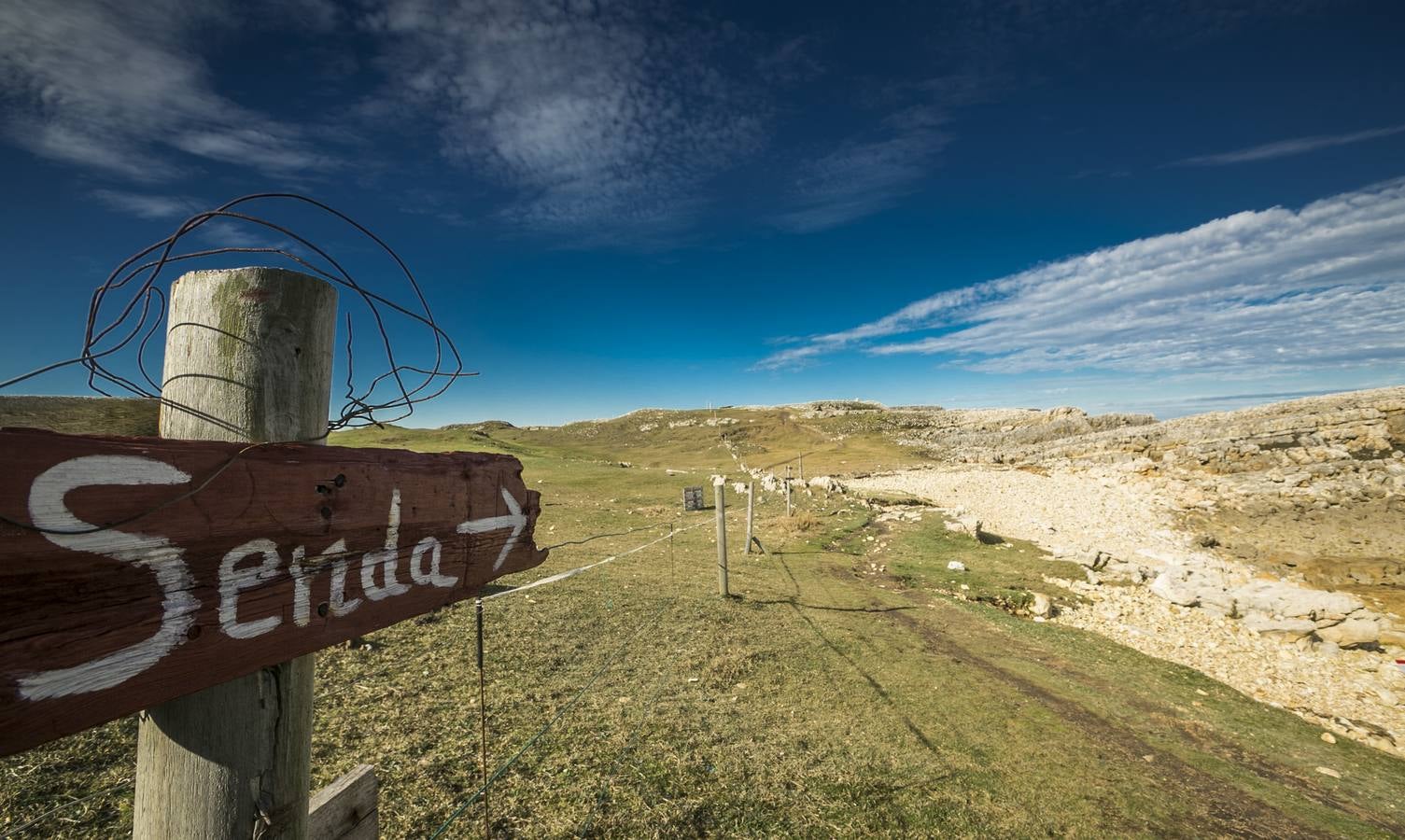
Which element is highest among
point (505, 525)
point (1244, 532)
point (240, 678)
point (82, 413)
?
point (82, 413)

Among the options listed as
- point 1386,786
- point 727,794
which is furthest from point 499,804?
point 1386,786

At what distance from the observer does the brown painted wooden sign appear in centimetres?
96

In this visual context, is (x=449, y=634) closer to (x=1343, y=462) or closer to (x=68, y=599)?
(x=68, y=599)

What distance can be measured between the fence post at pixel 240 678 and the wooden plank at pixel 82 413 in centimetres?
11

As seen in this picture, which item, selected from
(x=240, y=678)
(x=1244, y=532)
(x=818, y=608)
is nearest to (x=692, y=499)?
(x=818, y=608)

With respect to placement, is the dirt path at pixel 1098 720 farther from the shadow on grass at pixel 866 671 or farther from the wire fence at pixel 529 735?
the wire fence at pixel 529 735

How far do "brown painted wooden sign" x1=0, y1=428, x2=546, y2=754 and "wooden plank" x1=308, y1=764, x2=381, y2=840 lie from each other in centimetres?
101

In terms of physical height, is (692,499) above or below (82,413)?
below

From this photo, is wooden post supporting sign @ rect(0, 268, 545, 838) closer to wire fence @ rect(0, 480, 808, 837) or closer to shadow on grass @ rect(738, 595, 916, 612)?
wire fence @ rect(0, 480, 808, 837)

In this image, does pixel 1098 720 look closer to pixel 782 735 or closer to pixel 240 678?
pixel 782 735

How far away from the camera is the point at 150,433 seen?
63.0 inches

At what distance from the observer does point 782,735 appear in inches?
201

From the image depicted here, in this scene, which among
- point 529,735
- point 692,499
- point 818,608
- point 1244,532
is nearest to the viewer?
point 529,735

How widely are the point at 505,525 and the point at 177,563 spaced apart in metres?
1.06
